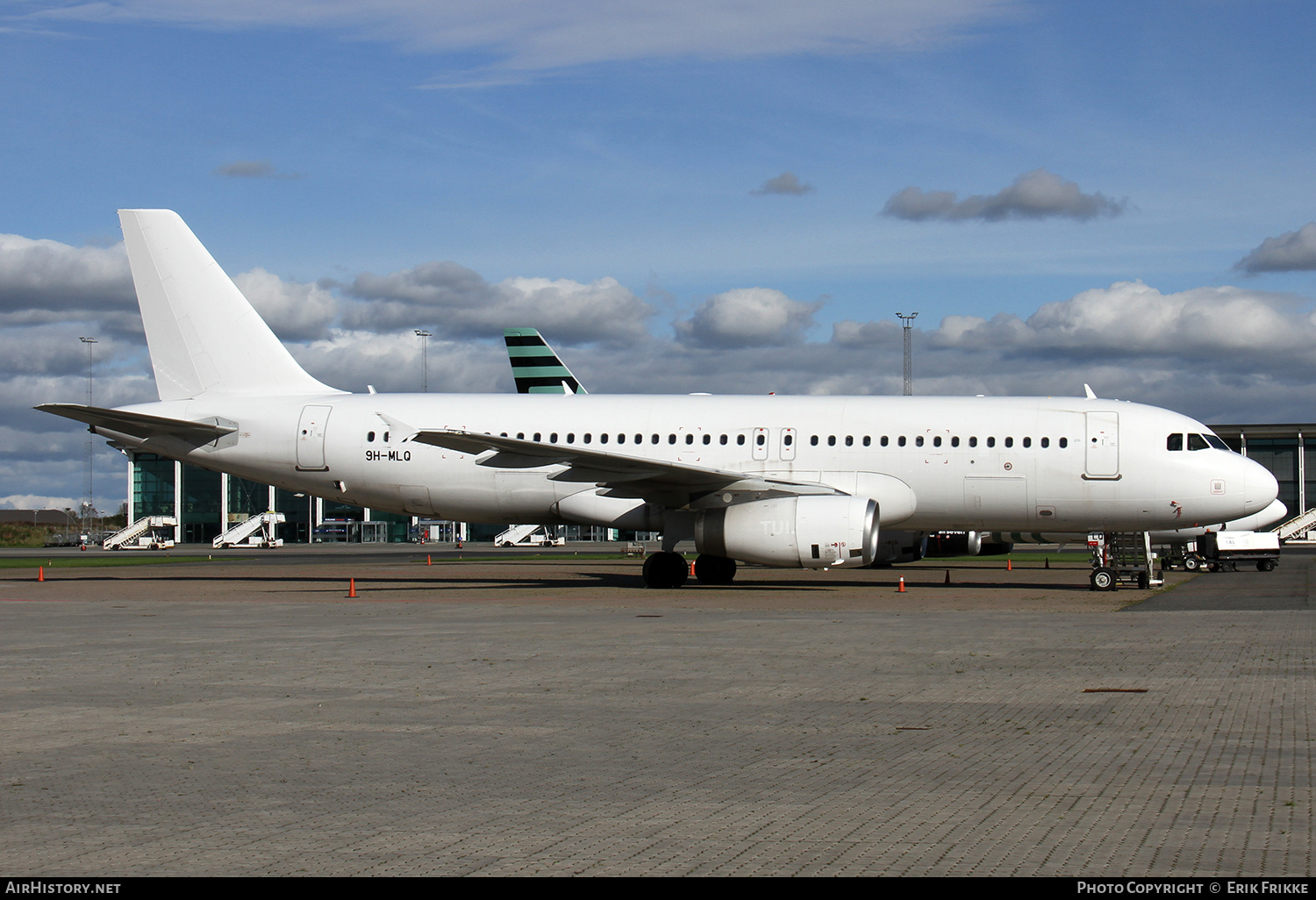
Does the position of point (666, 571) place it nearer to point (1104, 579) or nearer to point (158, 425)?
point (1104, 579)

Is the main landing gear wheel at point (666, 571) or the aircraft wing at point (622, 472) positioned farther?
the main landing gear wheel at point (666, 571)

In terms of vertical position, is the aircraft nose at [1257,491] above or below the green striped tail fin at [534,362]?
below

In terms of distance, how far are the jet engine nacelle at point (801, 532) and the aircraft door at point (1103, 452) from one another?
16.0 ft

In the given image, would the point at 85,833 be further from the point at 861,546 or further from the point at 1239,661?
the point at 861,546

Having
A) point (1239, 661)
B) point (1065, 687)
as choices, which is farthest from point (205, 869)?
point (1239, 661)

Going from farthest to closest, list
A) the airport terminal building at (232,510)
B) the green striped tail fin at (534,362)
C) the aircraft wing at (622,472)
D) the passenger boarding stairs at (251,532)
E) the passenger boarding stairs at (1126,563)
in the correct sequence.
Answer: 1. the airport terminal building at (232,510)
2. the passenger boarding stairs at (251,532)
3. the green striped tail fin at (534,362)
4. the passenger boarding stairs at (1126,563)
5. the aircraft wing at (622,472)

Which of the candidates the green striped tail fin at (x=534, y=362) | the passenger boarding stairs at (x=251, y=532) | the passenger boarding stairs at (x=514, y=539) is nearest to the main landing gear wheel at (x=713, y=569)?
the green striped tail fin at (x=534, y=362)

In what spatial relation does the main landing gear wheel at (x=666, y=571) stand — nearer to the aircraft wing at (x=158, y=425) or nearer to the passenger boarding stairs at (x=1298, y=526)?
the aircraft wing at (x=158, y=425)

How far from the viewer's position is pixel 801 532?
22.0 metres

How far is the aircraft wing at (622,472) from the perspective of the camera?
22156 mm

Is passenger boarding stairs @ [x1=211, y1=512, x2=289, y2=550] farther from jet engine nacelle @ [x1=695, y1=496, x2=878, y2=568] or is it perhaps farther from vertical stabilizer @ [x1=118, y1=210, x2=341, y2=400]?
jet engine nacelle @ [x1=695, y1=496, x2=878, y2=568]

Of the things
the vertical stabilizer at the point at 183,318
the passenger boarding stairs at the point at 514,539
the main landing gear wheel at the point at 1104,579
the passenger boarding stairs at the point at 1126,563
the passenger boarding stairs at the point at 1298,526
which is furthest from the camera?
the passenger boarding stairs at the point at 514,539

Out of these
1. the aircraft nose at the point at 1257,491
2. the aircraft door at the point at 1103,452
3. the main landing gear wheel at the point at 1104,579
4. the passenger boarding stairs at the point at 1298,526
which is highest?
the aircraft door at the point at 1103,452

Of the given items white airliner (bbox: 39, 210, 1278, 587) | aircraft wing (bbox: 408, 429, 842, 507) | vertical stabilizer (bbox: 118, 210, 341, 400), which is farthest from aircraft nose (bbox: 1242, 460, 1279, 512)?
vertical stabilizer (bbox: 118, 210, 341, 400)
